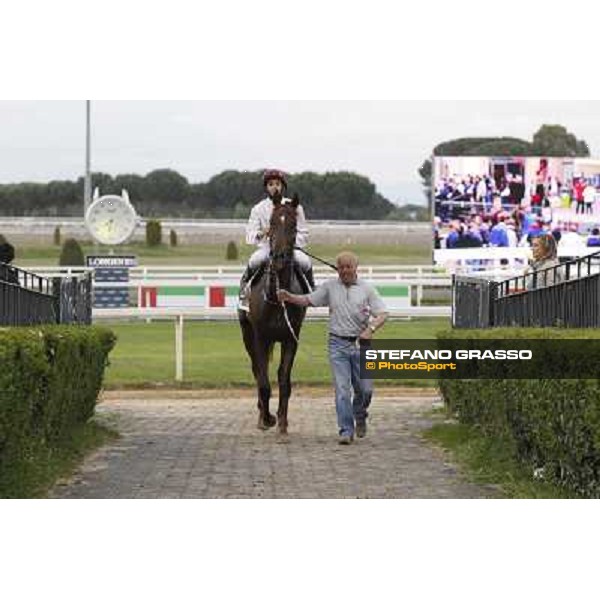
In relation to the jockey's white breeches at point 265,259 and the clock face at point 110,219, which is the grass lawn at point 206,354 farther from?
the clock face at point 110,219

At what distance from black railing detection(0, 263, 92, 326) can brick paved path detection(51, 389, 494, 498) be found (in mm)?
1210

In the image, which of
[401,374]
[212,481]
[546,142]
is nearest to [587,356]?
[401,374]

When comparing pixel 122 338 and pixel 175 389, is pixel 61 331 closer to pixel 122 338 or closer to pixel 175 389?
pixel 175 389

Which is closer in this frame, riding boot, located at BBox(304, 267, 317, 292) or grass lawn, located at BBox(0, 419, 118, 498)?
grass lawn, located at BBox(0, 419, 118, 498)

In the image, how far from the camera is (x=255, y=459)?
38.3 ft

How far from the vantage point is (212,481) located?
1034 cm

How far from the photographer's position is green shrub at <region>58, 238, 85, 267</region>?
3512cm

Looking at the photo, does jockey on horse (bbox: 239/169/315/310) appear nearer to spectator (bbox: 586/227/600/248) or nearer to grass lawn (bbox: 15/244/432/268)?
grass lawn (bbox: 15/244/432/268)

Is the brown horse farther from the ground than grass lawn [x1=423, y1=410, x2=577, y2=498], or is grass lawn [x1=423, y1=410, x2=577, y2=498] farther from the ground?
the brown horse

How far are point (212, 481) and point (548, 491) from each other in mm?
2458

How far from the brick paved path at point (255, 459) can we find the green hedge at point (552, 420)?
1.61 feet

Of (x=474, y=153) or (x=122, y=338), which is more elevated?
(x=474, y=153)

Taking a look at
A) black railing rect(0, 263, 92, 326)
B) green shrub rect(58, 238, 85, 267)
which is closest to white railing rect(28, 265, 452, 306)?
green shrub rect(58, 238, 85, 267)

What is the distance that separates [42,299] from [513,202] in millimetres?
31429
